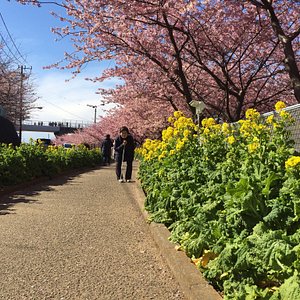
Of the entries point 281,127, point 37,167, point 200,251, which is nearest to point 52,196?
point 37,167

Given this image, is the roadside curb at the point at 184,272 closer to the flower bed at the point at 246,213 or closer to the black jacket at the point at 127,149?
the flower bed at the point at 246,213

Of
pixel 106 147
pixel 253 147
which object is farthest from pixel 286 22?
pixel 106 147

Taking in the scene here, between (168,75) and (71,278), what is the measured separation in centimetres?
929

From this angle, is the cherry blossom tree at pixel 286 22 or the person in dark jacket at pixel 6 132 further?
the person in dark jacket at pixel 6 132

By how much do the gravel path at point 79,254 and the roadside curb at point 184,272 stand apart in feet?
0.30

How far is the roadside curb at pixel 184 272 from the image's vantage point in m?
2.95

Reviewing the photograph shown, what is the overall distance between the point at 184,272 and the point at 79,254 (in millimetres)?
1420

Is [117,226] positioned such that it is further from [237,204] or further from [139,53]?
[139,53]

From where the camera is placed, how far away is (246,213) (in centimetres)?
296

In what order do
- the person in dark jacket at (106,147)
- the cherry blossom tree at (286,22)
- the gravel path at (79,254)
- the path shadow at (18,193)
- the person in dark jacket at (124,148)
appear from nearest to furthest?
the gravel path at (79,254) → the path shadow at (18,193) → the cherry blossom tree at (286,22) → the person in dark jacket at (124,148) → the person in dark jacket at (106,147)

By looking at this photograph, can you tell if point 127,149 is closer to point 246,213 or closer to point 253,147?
point 253,147

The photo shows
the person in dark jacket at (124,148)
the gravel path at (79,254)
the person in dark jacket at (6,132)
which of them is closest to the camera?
the gravel path at (79,254)

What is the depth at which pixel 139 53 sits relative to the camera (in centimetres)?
1201

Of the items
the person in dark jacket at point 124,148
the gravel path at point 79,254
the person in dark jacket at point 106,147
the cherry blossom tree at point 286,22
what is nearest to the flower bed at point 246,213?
the gravel path at point 79,254
